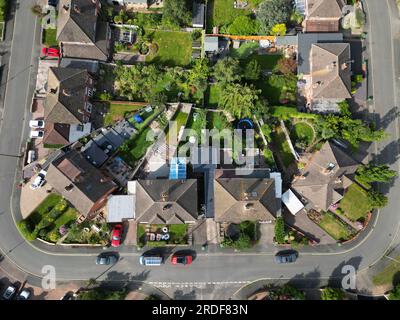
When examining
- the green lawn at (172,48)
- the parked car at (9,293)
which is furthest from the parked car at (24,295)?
the green lawn at (172,48)

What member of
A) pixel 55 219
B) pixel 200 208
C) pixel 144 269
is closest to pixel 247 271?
pixel 200 208

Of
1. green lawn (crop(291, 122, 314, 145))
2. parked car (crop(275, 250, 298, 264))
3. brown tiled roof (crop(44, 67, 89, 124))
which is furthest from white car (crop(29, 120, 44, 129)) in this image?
parked car (crop(275, 250, 298, 264))

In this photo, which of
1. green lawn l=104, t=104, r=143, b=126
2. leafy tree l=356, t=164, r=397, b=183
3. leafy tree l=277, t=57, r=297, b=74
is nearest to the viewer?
leafy tree l=356, t=164, r=397, b=183

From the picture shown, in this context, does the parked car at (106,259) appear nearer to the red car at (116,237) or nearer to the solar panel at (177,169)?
the red car at (116,237)

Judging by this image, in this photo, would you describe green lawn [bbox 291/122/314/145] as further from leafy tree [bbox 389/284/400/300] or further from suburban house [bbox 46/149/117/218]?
suburban house [bbox 46/149/117/218]

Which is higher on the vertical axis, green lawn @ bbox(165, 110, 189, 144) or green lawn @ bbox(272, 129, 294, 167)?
green lawn @ bbox(165, 110, 189, 144)

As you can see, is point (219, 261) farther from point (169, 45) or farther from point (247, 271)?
point (169, 45)

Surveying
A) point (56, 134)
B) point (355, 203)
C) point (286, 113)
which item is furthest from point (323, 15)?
point (56, 134)
